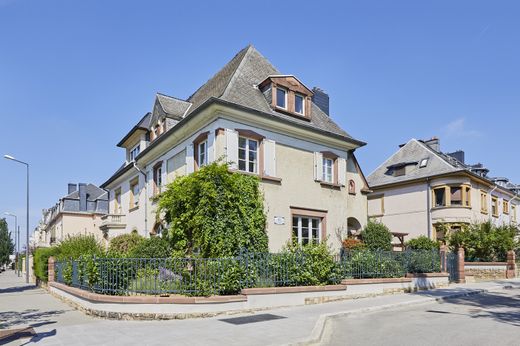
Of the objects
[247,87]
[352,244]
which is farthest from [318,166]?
[247,87]

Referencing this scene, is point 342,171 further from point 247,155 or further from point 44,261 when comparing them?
point 44,261

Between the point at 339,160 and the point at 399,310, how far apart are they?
893 cm

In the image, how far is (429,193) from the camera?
3166 cm

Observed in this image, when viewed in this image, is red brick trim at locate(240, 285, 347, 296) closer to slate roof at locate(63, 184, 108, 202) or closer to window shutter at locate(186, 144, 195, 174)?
window shutter at locate(186, 144, 195, 174)

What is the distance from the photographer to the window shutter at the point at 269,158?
17.4m

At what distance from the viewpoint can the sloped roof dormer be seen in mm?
18312

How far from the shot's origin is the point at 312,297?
13273 mm

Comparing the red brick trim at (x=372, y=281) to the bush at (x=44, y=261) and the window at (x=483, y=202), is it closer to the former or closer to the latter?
the bush at (x=44, y=261)

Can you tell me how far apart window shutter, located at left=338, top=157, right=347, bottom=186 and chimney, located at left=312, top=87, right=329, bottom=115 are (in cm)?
413

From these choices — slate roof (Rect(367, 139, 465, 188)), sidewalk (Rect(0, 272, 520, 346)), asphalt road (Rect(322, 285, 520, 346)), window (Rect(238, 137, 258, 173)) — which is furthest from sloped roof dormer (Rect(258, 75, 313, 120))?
slate roof (Rect(367, 139, 465, 188))

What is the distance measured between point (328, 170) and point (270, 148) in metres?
3.90

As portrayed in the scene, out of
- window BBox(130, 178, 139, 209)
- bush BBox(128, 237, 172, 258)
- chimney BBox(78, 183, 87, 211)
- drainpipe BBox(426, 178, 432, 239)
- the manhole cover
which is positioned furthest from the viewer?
chimney BBox(78, 183, 87, 211)

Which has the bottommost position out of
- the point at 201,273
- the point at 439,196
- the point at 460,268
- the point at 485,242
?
the point at 460,268

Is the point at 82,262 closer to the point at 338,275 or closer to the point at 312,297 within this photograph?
the point at 312,297
